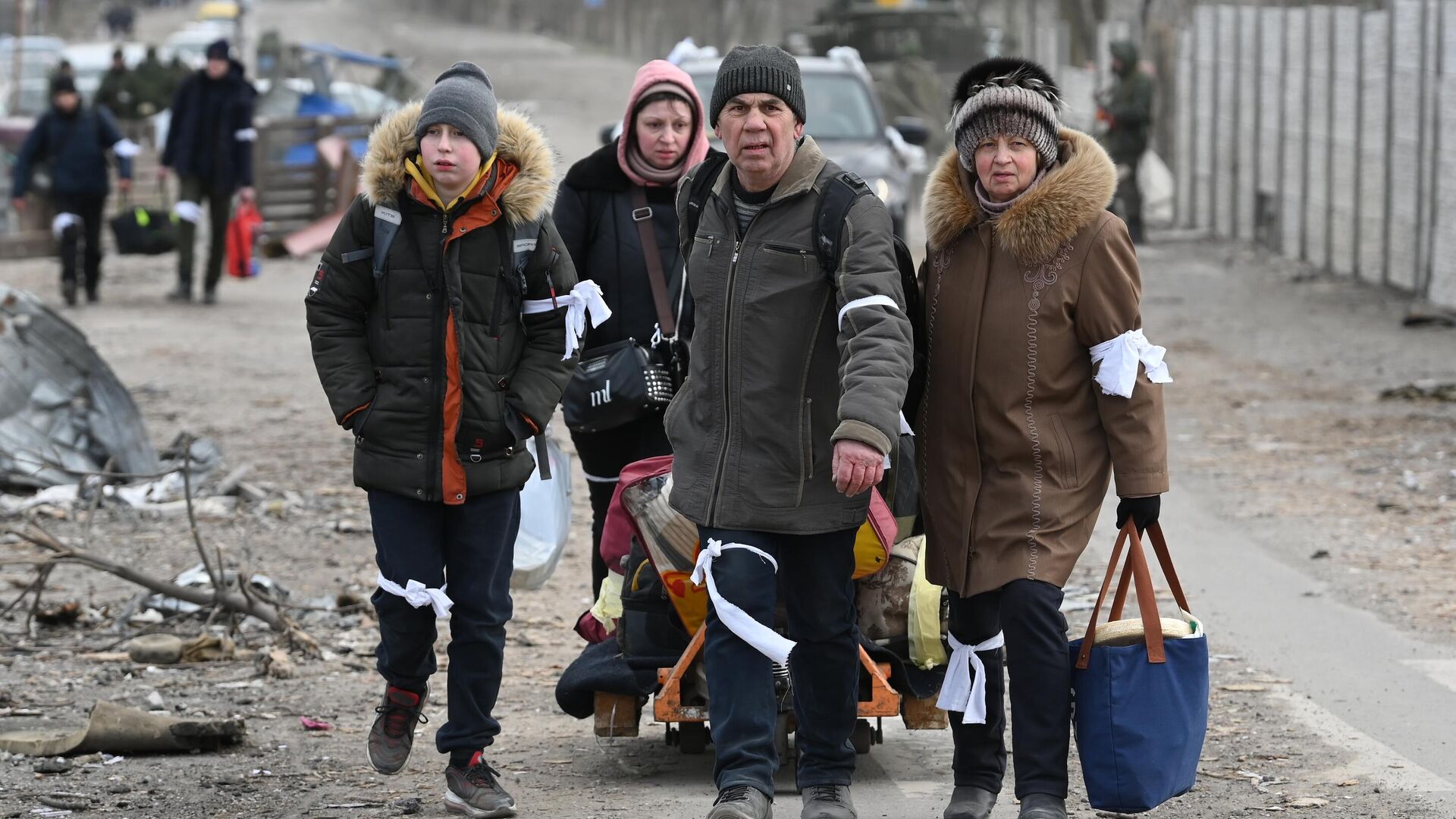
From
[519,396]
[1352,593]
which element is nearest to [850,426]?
[519,396]

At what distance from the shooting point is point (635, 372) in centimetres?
568

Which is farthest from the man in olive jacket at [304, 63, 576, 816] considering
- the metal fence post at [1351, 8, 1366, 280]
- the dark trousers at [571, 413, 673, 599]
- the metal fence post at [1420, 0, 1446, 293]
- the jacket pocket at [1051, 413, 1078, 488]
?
the metal fence post at [1351, 8, 1366, 280]

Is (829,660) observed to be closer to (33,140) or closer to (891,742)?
(891,742)

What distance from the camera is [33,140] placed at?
15906 mm

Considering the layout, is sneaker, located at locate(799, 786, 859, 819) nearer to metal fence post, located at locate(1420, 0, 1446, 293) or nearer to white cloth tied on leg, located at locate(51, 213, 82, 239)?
metal fence post, located at locate(1420, 0, 1446, 293)

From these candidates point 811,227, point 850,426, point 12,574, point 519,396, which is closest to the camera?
point 850,426

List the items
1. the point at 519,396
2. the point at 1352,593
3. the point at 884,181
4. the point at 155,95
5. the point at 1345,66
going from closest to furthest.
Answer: the point at 519,396 < the point at 1352,593 < the point at 884,181 < the point at 1345,66 < the point at 155,95

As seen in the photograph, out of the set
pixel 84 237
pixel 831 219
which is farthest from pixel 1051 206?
pixel 84 237

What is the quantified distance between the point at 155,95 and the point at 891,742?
24.7 metres

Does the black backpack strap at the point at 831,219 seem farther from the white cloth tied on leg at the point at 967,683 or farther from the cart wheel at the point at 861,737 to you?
the cart wheel at the point at 861,737

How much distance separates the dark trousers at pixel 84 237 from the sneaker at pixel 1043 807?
13053 mm

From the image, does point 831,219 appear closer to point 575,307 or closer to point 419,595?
point 575,307

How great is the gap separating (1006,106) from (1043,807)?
1582mm

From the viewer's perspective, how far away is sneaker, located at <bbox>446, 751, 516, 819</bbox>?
493 cm
